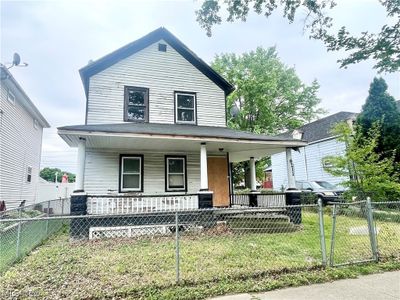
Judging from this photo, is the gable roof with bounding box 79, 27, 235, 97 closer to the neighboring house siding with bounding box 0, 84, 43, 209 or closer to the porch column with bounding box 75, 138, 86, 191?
the porch column with bounding box 75, 138, 86, 191

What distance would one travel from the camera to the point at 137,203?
8.95 metres

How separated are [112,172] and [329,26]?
881cm

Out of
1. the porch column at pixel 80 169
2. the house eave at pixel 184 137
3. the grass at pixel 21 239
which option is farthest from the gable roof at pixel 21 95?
the grass at pixel 21 239

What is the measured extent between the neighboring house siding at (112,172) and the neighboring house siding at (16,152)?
5370 millimetres

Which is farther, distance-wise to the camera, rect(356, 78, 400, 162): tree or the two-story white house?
rect(356, 78, 400, 162): tree

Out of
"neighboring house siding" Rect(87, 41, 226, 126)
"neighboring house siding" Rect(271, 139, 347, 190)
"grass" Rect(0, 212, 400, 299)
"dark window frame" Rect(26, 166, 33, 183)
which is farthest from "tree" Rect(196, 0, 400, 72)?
"dark window frame" Rect(26, 166, 33, 183)

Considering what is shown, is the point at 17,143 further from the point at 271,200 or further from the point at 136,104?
the point at 271,200

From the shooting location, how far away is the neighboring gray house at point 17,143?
12.2m

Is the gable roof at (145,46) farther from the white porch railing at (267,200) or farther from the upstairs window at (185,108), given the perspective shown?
the white porch railing at (267,200)

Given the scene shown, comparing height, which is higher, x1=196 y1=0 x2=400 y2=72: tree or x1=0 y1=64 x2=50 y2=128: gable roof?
x1=0 y1=64 x2=50 y2=128: gable roof

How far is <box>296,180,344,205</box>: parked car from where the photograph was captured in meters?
14.8

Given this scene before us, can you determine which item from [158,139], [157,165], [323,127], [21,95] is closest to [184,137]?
[158,139]

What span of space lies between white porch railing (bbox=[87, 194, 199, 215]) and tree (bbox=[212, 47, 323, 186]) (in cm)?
1400

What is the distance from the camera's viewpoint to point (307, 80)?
2706cm
